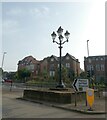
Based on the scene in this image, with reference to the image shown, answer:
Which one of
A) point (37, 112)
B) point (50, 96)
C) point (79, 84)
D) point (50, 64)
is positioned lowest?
point (37, 112)

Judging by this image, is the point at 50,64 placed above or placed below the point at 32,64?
below

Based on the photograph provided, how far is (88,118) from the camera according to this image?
10391 mm

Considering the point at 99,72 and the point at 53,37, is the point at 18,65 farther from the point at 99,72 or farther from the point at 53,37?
the point at 53,37

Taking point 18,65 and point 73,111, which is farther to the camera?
point 18,65

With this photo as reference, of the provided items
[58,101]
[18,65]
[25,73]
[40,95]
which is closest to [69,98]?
[58,101]

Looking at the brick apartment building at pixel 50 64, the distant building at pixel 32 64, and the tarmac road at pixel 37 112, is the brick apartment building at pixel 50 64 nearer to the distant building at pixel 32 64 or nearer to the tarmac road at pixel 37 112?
the distant building at pixel 32 64

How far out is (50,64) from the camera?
81250 millimetres

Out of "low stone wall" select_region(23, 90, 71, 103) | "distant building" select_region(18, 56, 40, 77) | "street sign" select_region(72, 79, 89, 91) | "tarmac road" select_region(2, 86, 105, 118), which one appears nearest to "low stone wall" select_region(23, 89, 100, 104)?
"low stone wall" select_region(23, 90, 71, 103)

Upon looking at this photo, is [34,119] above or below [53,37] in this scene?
below

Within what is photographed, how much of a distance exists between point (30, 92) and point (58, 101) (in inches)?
174

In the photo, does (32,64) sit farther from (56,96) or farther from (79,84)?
(79,84)

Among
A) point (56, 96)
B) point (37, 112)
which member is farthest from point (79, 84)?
point (37, 112)

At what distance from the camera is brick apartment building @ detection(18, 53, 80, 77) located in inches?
2990

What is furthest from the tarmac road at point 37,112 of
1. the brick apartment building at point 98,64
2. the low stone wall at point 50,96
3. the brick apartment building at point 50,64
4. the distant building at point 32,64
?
the distant building at point 32,64
